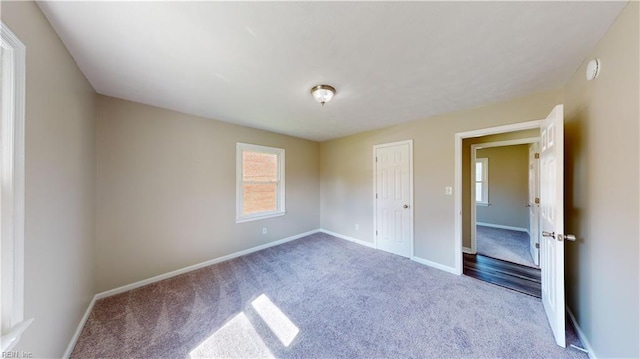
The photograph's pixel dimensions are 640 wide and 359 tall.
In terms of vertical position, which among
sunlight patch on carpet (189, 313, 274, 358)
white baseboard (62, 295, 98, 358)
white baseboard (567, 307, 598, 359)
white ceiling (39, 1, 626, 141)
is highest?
white ceiling (39, 1, 626, 141)

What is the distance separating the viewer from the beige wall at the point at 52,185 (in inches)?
43.7

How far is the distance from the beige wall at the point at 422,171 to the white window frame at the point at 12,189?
3.79 meters

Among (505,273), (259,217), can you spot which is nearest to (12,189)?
(259,217)

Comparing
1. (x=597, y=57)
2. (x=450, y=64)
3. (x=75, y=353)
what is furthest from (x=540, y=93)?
(x=75, y=353)

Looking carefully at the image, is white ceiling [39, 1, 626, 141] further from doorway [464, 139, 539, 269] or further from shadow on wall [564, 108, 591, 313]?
doorway [464, 139, 539, 269]

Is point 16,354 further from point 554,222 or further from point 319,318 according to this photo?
point 554,222

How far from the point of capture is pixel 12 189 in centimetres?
98

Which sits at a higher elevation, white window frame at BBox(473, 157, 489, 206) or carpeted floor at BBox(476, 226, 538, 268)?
white window frame at BBox(473, 157, 489, 206)

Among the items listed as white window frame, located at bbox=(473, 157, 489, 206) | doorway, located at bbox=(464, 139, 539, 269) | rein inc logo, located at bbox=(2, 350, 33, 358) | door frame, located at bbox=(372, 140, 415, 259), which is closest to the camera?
rein inc logo, located at bbox=(2, 350, 33, 358)

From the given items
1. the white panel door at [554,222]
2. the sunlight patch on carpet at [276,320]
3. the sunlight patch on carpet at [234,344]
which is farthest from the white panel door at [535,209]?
the sunlight patch on carpet at [234,344]

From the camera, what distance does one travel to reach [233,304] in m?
2.16

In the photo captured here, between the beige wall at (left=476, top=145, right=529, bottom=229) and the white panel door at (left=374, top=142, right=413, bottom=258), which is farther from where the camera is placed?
the beige wall at (left=476, top=145, right=529, bottom=229)

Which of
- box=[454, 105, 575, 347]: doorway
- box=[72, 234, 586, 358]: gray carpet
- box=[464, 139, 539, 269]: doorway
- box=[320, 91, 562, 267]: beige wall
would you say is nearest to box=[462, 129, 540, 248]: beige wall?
box=[464, 139, 539, 269]: doorway

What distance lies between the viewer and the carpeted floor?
338cm
